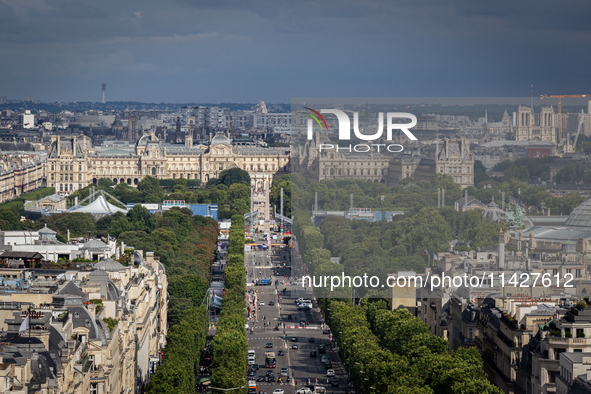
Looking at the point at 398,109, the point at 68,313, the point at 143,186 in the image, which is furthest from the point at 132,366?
the point at 143,186

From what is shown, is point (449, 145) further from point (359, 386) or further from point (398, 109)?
point (359, 386)

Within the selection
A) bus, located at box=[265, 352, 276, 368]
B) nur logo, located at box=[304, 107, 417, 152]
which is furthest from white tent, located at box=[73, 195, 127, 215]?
nur logo, located at box=[304, 107, 417, 152]

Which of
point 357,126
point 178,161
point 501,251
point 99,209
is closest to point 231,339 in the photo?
point 357,126

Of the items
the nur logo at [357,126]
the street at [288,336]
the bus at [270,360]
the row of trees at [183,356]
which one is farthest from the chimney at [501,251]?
the row of trees at [183,356]

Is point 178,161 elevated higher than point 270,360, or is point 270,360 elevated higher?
point 178,161

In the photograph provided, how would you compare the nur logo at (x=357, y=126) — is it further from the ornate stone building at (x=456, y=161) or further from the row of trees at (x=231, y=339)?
the row of trees at (x=231, y=339)

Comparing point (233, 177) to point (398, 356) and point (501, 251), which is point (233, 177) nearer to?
point (501, 251)
